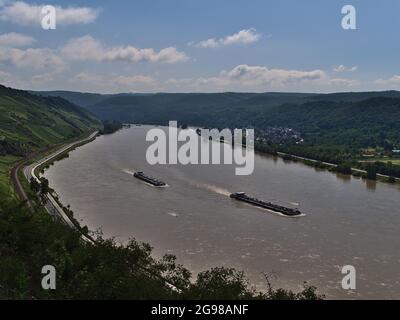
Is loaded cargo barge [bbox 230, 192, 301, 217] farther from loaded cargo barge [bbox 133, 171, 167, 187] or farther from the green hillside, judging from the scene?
the green hillside

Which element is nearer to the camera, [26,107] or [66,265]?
[66,265]

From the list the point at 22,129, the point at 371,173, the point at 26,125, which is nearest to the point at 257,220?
the point at 371,173

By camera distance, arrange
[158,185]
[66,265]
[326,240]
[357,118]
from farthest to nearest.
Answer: [357,118], [158,185], [326,240], [66,265]

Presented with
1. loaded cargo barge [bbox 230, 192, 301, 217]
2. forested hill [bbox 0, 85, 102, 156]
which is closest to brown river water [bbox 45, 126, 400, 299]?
loaded cargo barge [bbox 230, 192, 301, 217]

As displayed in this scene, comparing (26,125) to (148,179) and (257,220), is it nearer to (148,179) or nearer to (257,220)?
(148,179)

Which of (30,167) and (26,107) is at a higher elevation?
(26,107)
